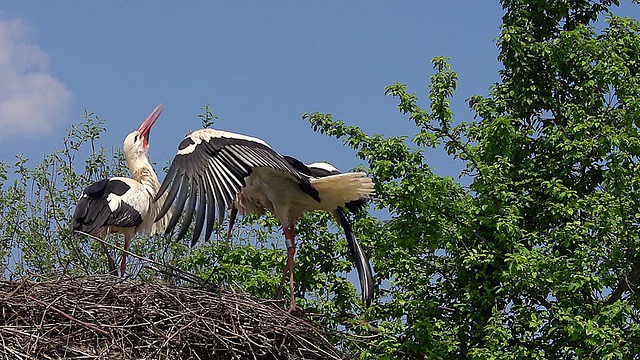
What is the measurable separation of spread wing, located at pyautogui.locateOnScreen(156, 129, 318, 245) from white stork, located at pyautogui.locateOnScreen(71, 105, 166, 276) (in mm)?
1656

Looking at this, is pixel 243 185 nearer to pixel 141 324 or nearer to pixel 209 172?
pixel 209 172

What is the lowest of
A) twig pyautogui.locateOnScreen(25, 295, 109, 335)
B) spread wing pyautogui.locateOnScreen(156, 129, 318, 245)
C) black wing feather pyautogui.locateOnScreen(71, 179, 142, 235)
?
twig pyautogui.locateOnScreen(25, 295, 109, 335)

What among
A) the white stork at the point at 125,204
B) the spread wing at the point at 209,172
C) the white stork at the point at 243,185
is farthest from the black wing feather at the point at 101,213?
the spread wing at the point at 209,172

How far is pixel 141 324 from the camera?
7121 millimetres

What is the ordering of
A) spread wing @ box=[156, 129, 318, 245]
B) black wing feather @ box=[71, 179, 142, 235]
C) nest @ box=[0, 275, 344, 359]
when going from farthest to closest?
black wing feather @ box=[71, 179, 142, 235] < spread wing @ box=[156, 129, 318, 245] < nest @ box=[0, 275, 344, 359]

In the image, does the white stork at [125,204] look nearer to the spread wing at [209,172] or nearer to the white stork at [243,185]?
the white stork at [243,185]

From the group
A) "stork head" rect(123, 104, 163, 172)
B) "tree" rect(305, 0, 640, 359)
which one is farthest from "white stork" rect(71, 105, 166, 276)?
"tree" rect(305, 0, 640, 359)

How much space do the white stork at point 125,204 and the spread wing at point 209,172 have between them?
5.43ft

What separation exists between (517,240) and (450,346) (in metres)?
1.27

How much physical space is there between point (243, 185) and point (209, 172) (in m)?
0.26

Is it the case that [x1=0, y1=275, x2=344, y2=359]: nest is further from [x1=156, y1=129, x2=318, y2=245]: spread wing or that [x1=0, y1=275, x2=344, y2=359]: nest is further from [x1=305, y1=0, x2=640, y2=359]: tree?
[x1=305, y1=0, x2=640, y2=359]: tree

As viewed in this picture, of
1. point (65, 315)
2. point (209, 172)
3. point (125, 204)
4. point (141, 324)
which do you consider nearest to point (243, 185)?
point (209, 172)

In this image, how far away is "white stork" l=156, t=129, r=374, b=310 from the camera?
7.28 metres

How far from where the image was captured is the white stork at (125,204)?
941 cm
